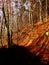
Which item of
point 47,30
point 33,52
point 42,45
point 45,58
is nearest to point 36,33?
point 47,30

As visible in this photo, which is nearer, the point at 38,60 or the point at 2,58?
the point at 38,60

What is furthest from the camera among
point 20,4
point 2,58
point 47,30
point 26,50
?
point 20,4

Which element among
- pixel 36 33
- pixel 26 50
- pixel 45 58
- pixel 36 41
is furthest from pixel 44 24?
pixel 45 58

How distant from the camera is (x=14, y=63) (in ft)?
60.5

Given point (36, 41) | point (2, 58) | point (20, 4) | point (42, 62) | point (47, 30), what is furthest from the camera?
point (20, 4)

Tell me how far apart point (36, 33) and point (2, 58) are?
836cm

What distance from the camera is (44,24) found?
28.3 m

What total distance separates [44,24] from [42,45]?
6.60 meters

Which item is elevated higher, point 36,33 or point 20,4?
point 20,4

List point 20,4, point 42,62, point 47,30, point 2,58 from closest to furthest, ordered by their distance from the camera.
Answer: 1. point 42,62
2. point 2,58
3. point 47,30
4. point 20,4

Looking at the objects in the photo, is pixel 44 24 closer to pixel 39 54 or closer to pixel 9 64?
pixel 39 54

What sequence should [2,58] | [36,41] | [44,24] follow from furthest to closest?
[44,24], [36,41], [2,58]

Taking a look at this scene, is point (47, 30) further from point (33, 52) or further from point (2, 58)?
point (2, 58)

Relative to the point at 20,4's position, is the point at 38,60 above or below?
below
